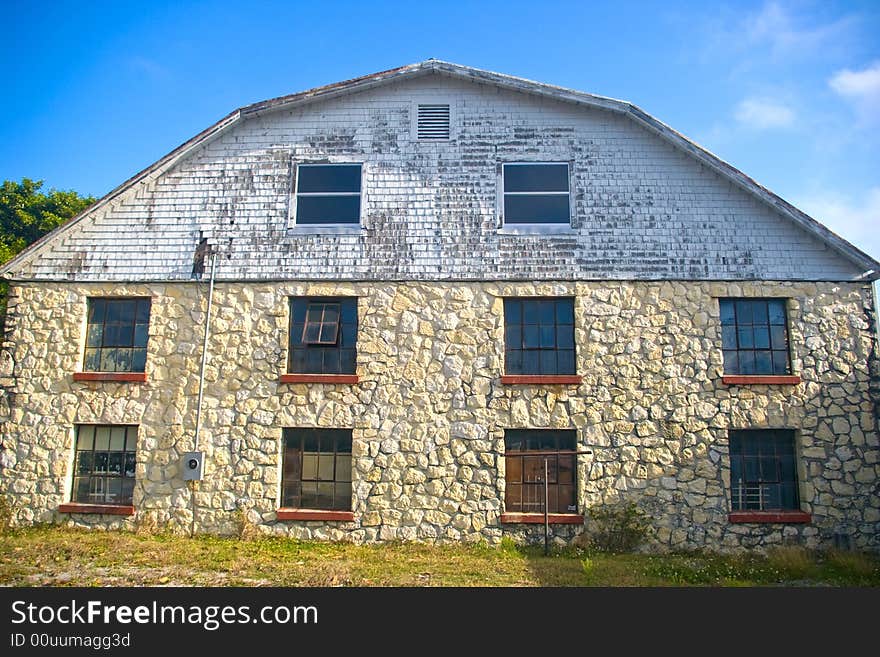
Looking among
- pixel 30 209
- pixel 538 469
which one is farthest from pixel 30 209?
pixel 538 469

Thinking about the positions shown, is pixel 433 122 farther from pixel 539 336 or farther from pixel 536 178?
pixel 539 336

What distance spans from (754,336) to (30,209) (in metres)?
25.7

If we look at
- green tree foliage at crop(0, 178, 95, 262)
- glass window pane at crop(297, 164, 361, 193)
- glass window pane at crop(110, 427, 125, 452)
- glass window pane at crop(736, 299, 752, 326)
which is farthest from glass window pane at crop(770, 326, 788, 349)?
green tree foliage at crop(0, 178, 95, 262)

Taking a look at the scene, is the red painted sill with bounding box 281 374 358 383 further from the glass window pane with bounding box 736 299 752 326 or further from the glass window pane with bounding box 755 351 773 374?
the glass window pane with bounding box 755 351 773 374

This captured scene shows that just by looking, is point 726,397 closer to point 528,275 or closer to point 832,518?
point 832,518

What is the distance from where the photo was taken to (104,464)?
1255 centimetres

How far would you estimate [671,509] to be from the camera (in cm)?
1177

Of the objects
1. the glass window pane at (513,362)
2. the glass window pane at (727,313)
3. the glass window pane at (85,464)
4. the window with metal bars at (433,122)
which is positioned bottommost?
the glass window pane at (85,464)

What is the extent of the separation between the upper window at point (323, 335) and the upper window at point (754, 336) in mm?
7092

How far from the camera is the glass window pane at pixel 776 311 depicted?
12461mm

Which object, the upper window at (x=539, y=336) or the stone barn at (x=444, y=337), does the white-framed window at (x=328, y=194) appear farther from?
the upper window at (x=539, y=336)

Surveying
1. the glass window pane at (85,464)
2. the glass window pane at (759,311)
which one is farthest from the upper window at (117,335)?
the glass window pane at (759,311)

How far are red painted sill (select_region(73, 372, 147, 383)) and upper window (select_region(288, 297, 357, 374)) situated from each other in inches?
112

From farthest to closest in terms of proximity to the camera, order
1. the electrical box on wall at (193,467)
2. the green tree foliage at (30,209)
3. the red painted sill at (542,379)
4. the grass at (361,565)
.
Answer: the green tree foliage at (30,209) < the red painted sill at (542,379) < the electrical box on wall at (193,467) < the grass at (361,565)
